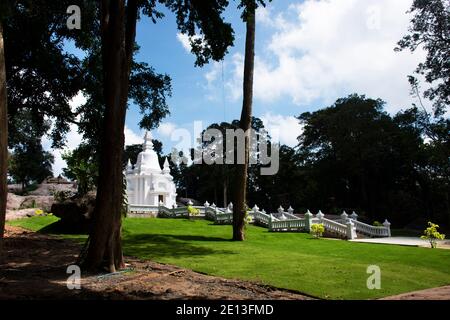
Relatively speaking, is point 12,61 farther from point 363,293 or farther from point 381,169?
point 381,169

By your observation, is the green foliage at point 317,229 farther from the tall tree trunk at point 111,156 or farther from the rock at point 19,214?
the rock at point 19,214

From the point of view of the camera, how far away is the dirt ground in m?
7.69

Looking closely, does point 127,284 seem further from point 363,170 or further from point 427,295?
point 363,170

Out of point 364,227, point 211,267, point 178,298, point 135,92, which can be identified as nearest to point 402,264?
point 211,267

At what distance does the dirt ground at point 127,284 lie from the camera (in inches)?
303

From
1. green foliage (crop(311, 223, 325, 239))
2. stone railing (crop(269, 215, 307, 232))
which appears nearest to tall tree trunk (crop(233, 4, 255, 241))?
green foliage (crop(311, 223, 325, 239))

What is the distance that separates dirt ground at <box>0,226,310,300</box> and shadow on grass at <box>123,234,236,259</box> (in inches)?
57.3

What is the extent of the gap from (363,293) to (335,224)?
16446 mm

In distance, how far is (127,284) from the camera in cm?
884

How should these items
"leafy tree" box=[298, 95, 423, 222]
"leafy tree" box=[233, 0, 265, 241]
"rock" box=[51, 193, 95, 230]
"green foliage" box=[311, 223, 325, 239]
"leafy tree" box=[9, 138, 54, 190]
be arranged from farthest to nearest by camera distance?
"leafy tree" box=[9, 138, 54, 190] → "leafy tree" box=[298, 95, 423, 222] → "green foliage" box=[311, 223, 325, 239] → "rock" box=[51, 193, 95, 230] → "leafy tree" box=[233, 0, 265, 241]

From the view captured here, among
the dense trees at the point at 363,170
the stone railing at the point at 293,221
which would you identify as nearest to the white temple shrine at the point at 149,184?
the stone railing at the point at 293,221

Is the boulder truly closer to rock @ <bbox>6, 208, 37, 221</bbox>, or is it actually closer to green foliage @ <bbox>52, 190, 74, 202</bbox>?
rock @ <bbox>6, 208, 37, 221</bbox>

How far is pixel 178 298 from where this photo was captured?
751 centimetres

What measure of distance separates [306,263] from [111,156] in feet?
20.0
